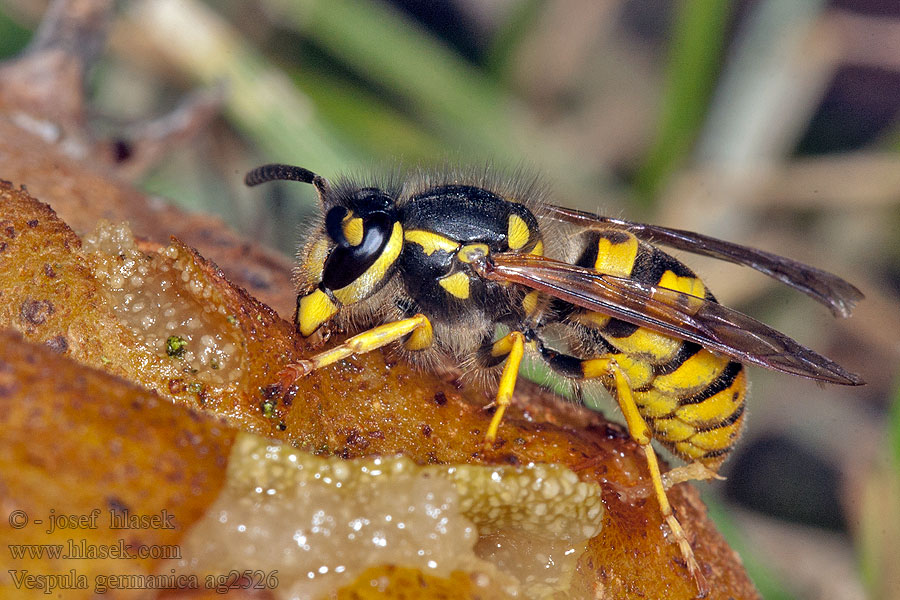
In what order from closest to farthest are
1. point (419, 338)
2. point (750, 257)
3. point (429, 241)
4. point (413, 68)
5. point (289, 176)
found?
point (419, 338)
point (429, 241)
point (289, 176)
point (750, 257)
point (413, 68)

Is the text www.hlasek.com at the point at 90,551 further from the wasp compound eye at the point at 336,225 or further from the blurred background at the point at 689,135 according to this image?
the blurred background at the point at 689,135

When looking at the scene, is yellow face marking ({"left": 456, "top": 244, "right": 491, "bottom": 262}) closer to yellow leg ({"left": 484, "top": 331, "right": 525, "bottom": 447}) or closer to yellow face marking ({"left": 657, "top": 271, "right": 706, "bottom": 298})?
yellow leg ({"left": 484, "top": 331, "right": 525, "bottom": 447})

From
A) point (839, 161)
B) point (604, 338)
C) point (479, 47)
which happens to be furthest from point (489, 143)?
point (604, 338)

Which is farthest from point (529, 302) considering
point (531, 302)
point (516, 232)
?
point (516, 232)

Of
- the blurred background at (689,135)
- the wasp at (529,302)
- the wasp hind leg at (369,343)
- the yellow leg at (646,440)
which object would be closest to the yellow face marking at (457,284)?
the wasp at (529,302)

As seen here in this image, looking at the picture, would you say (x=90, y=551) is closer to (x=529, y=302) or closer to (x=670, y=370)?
(x=529, y=302)

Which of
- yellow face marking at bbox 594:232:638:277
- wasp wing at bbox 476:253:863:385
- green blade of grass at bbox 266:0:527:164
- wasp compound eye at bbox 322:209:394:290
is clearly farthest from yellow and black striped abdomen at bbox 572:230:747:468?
green blade of grass at bbox 266:0:527:164
